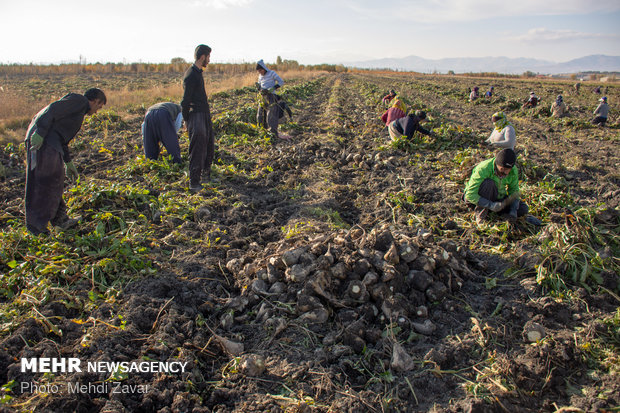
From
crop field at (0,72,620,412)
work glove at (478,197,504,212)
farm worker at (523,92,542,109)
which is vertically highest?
farm worker at (523,92,542,109)

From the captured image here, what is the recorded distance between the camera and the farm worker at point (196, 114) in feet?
15.9

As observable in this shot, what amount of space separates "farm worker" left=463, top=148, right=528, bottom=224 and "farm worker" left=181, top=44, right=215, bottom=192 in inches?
156

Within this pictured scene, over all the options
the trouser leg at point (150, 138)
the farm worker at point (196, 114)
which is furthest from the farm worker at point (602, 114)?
the trouser leg at point (150, 138)

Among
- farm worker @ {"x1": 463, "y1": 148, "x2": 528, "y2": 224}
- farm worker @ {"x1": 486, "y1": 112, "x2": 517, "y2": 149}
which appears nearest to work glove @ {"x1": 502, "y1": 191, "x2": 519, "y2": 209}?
farm worker @ {"x1": 463, "y1": 148, "x2": 528, "y2": 224}

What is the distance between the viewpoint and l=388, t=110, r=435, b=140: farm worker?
23.7ft

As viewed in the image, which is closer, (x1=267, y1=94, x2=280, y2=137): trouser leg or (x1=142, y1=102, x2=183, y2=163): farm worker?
(x1=142, y1=102, x2=183, y2=163): farm worker

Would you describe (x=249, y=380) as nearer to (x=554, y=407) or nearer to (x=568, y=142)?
(x=554, y=407)

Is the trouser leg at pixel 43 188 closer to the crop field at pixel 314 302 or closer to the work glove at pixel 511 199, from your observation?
the crop field at pixel 314 302

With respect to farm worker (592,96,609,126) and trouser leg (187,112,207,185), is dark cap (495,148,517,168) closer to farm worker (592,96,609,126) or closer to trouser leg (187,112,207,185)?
trouser leg (187,112,207,185)

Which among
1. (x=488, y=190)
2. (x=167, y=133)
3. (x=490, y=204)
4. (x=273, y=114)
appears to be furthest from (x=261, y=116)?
(x=490, y=204)

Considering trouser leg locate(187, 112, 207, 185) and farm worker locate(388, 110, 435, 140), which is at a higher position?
farm worker locate(388, 110, 435, 140)

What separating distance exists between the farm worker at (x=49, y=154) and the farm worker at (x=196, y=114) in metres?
1.30

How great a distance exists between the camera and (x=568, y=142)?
8.76 metres

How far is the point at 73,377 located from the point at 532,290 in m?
3.72
